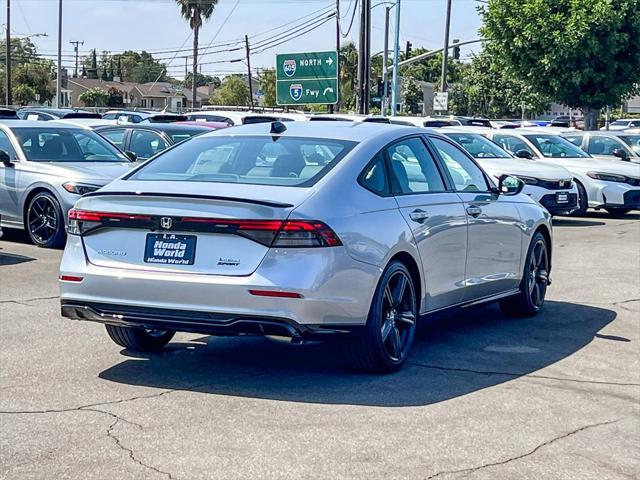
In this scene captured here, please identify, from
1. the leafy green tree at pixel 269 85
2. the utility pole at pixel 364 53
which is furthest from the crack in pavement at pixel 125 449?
the leafy green tree at pixel 269 85

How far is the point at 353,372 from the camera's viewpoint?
7242 millimetres

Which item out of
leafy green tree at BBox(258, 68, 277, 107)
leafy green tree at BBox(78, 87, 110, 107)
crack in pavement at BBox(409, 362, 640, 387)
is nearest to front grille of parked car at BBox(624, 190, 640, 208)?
crack in pavement at BBox(409, 362, 640, 387)

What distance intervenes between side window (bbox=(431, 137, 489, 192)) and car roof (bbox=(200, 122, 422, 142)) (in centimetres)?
32

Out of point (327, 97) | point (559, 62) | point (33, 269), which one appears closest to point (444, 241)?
point (33, 269)

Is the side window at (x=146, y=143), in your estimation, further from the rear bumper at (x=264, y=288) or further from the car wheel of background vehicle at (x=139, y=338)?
the rear bumper at (x=264, y=288)

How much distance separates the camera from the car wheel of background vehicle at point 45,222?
44.5 feet

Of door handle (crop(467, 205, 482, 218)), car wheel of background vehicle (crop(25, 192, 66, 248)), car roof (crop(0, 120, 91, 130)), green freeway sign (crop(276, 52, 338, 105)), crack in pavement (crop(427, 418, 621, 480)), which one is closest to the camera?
crack in pavement (crop(427, 418, 621, 480))

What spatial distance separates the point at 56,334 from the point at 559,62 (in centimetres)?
2948

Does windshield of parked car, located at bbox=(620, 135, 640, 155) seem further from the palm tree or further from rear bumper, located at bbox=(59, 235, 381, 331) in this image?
the palm tree

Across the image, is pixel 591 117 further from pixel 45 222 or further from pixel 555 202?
pixel 45 222

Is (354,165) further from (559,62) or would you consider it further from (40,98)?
(40,98)

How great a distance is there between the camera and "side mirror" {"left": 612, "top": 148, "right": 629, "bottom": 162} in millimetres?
22203

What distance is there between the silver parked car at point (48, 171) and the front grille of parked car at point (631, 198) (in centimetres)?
1029

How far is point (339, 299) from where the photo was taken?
6562 mm
